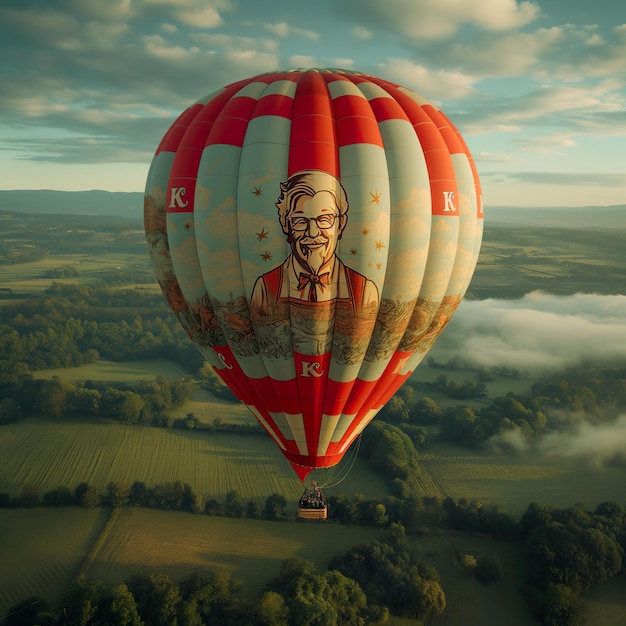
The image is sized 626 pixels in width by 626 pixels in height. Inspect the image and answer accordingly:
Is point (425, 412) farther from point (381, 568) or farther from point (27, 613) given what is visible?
point (27, 613)

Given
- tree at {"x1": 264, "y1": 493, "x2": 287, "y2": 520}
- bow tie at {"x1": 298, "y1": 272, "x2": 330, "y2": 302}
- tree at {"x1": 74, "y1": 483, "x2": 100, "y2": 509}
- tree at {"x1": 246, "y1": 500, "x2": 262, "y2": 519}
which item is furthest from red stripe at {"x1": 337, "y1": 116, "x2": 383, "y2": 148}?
tree at {"x1": 74, "y1": 483, "x2": 100, "y2": 509}

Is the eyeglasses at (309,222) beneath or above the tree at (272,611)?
above

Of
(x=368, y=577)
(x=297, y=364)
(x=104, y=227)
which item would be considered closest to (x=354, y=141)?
(x=297, y=364)

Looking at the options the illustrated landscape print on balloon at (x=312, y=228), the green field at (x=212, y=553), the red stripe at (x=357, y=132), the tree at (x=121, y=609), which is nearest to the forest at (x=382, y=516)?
the tree at (x=121, y=609)

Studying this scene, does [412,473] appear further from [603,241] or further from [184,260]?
[603,241]

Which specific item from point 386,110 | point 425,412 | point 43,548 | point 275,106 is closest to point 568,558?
point 425,412

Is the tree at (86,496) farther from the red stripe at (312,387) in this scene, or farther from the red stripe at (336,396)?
the red stripe at (336,396)
